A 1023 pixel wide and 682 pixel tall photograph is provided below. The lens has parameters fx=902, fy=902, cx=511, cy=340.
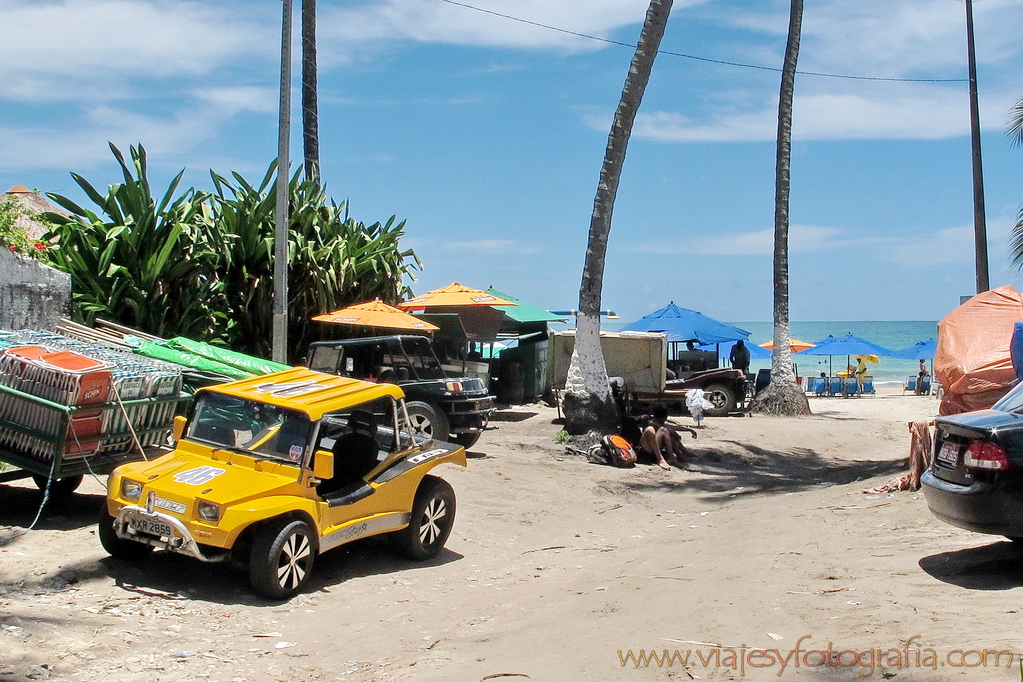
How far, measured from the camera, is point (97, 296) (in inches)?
504

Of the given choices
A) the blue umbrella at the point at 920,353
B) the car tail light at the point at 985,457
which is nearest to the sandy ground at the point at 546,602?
the car tail light at the point at 985,457

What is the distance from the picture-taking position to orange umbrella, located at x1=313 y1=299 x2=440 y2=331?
14.5 m

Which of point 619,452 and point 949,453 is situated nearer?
point 949,453

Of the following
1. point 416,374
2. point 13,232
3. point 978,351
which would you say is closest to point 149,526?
point 13,232

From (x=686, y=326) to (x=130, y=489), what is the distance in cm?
2099

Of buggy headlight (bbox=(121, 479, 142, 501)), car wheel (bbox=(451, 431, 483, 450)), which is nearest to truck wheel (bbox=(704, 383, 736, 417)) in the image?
car wheel (bbox=(451, 431, 483, 450))

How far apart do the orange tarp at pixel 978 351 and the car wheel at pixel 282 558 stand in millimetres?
7597

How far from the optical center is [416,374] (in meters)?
13.1

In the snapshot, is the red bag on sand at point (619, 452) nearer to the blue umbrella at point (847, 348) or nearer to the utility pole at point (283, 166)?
the utility pole at point (283, 166)

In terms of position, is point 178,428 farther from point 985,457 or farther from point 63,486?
point 985,457

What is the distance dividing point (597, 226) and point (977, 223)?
1103 centimetres

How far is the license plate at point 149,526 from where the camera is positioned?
6.52 metres

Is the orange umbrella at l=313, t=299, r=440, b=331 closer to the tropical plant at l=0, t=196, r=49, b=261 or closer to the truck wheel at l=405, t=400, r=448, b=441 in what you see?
the truck wheel at l=405, t=400, r=448, b=441

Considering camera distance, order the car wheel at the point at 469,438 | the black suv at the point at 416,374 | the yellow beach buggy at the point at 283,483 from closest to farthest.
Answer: the yellow beach buggy at the point at 283,483 → the black suv at the point at 416,374 → the car wheel at the point at 469,438
